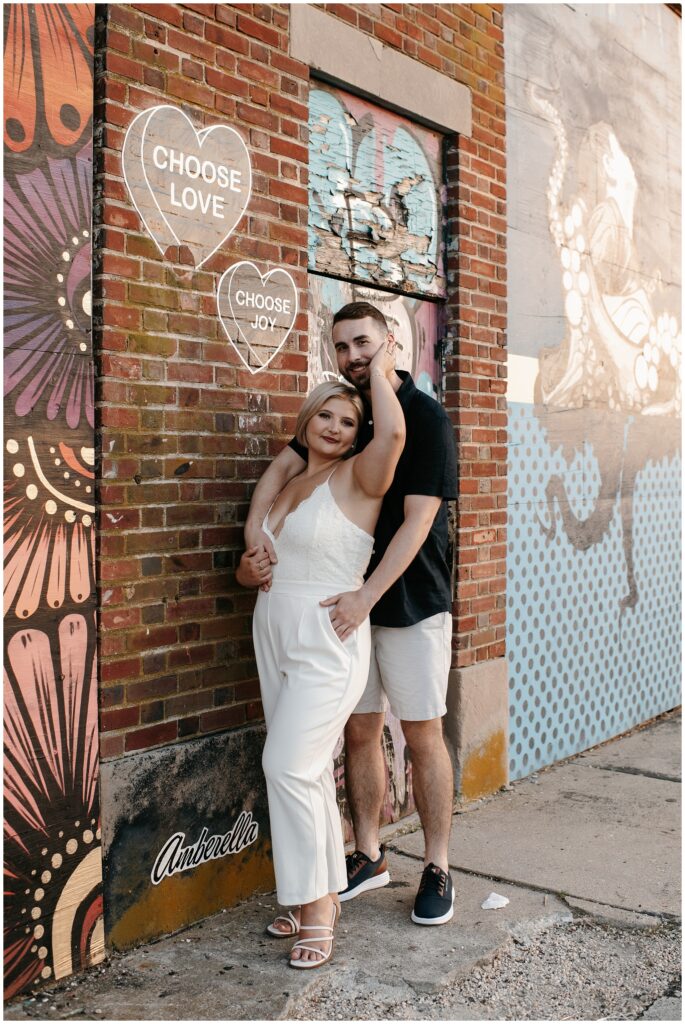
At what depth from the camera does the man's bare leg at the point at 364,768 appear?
4.07 m

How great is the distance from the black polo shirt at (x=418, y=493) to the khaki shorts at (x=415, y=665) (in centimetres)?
7

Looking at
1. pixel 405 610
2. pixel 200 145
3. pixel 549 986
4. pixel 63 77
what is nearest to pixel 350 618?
pixel 405 610

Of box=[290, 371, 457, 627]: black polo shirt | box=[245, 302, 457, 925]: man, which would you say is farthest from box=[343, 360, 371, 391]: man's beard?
box=[290, 371, 457, 627]: black polo shirt

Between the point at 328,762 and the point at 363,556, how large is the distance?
0.74 m

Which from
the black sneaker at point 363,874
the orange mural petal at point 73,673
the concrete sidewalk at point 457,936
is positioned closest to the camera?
the concrete sidewalk at point 457,936

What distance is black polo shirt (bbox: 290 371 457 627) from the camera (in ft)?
12.4

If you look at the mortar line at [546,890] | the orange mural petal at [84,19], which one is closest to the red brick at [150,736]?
the mortar line at [546,890]

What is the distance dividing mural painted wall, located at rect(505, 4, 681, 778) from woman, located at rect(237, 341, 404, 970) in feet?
7.39

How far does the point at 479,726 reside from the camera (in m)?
5.35

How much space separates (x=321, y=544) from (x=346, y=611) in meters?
0.25

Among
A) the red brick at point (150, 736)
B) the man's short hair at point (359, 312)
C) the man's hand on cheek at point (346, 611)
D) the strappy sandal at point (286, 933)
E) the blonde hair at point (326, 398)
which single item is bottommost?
the strappy sandal at point (286, 933)

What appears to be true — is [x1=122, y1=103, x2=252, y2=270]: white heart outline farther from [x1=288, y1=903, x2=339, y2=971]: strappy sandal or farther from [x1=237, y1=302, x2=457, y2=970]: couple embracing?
[x1=288, y1=903, x2=339, y2=971]: strappy sandal

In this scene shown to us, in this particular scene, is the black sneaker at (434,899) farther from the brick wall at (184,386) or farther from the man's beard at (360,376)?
the man's beard at (360,376)

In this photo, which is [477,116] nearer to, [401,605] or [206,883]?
[401,605]
